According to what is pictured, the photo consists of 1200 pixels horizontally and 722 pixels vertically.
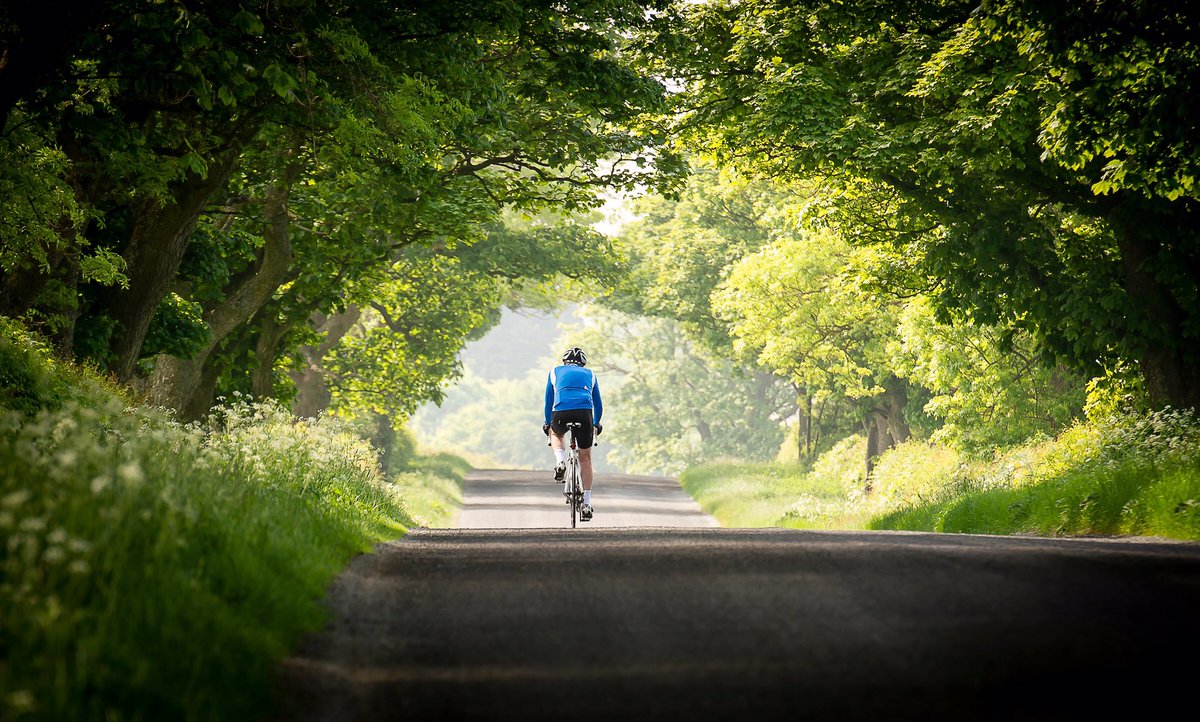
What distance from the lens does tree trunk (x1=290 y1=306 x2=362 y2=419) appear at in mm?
34344

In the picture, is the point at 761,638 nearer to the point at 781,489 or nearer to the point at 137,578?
the point at 137,578

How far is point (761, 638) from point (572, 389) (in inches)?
382

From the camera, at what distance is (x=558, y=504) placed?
31.9 metres

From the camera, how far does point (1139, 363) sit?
17.2 m

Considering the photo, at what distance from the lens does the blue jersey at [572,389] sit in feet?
49.9

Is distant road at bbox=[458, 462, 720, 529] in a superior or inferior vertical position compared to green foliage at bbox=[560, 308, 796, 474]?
inferior

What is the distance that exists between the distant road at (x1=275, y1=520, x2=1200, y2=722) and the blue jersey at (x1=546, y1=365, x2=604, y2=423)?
21.9ft

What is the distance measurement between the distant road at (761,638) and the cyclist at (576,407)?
21.9 feet

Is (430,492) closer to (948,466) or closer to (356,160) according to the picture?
(948,466)

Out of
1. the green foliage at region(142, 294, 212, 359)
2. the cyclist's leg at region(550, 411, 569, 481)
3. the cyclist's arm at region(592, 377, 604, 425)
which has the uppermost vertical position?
the green foliage at region(142, 294, 212, 359)

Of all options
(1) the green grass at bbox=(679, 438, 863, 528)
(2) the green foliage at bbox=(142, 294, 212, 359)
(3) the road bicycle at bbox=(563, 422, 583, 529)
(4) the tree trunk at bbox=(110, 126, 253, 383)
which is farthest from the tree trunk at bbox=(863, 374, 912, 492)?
(4) the tree trunk at bbox=(110, 126, 253, 383)

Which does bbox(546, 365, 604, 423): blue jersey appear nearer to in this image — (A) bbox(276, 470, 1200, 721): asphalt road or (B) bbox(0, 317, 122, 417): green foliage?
(B) bbox(0, 317, 122, 417): green foliage

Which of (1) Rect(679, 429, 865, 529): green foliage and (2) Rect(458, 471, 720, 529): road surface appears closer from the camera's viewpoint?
(2) Rect(458, 471, 720, 529): road surface

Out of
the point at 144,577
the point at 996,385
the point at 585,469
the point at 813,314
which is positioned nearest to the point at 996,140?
the point at 585,469
